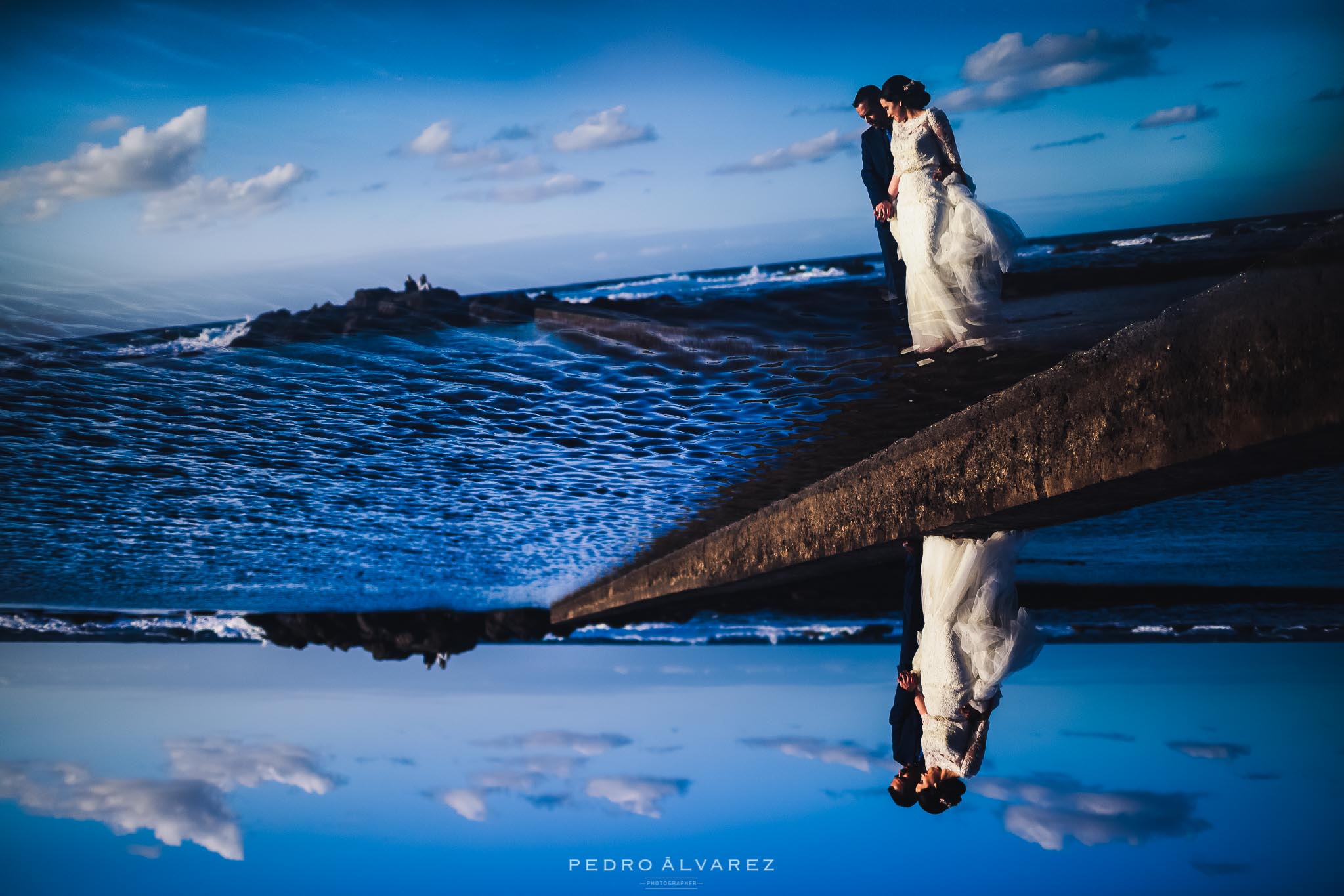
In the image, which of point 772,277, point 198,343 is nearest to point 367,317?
point 198,343

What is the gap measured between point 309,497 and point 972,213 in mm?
4266

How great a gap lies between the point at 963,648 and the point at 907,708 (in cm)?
78

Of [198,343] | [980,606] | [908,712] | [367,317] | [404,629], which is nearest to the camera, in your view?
[367,317]

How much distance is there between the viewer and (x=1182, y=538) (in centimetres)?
597

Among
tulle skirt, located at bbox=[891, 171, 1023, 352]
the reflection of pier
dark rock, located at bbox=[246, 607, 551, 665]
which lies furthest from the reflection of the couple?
dark rock, located at bbox=[246, 607, 551, 665]

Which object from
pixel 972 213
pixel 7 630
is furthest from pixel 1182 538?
pixel 7 630

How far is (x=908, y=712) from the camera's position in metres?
4.87

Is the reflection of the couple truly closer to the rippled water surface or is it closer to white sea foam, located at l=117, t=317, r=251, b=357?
the rippled water surface

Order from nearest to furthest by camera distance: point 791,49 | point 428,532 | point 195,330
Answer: point 791,49 < point 195,330 < point 428,532

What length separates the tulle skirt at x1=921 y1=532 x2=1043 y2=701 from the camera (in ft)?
13.2

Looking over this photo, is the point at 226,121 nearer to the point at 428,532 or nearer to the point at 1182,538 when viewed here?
the point at 428,532

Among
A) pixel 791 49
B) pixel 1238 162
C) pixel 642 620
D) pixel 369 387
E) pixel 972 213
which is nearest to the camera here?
pixel 1238 162

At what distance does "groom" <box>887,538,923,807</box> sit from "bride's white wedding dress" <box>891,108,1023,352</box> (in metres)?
1.82

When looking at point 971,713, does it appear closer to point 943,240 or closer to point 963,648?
point 963,648
